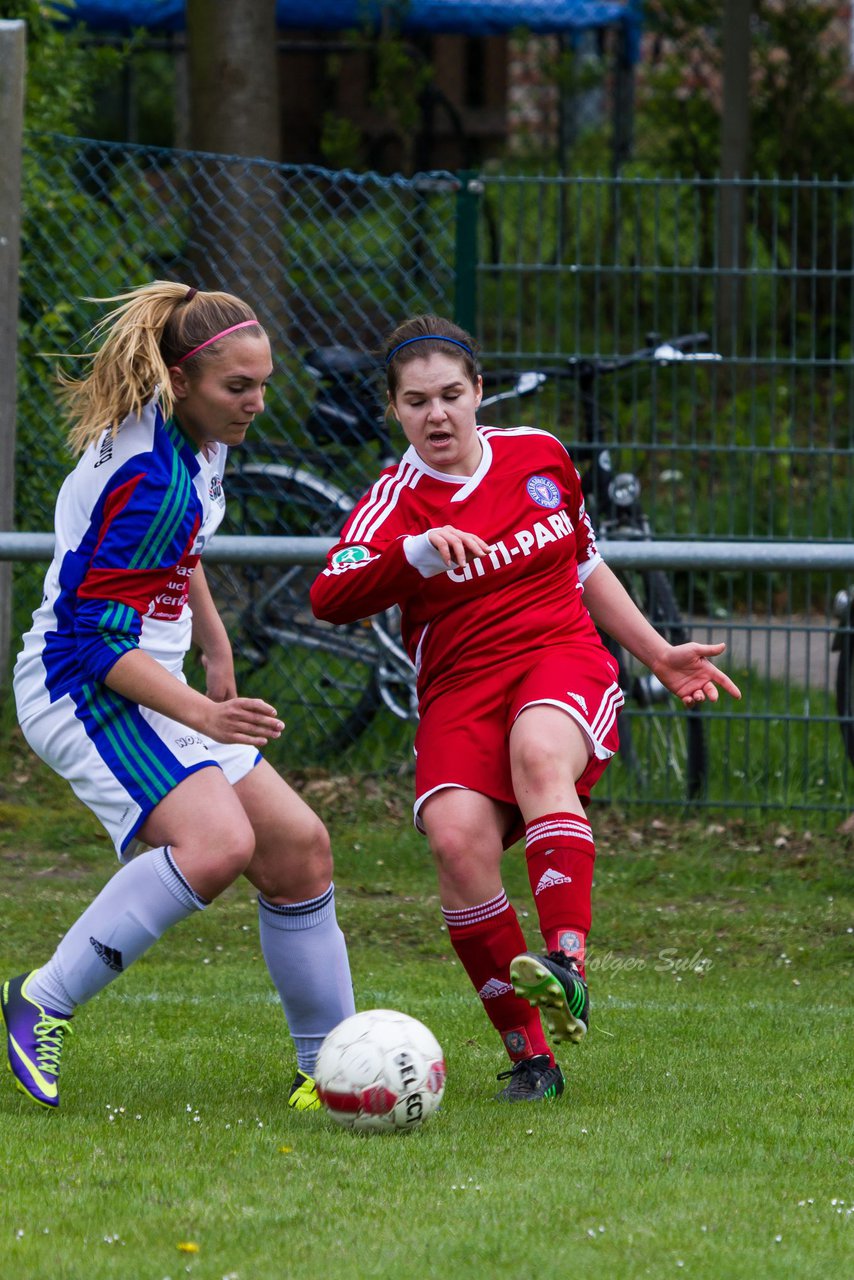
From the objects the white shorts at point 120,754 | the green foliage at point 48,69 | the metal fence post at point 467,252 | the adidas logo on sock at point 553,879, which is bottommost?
the adidas logo on sock at point 553,879

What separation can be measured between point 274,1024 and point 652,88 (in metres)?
12.9

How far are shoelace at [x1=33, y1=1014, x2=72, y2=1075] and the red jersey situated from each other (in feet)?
3.58

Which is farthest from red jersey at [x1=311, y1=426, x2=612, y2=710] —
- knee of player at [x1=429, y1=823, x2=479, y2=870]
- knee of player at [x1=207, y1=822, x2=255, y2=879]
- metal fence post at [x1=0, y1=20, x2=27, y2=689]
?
metal fence post at [x1=0, y1=20, x2=27, y2=689]

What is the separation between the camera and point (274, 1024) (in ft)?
16.4

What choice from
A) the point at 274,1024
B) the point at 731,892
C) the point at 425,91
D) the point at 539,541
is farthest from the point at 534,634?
the point at 425,91

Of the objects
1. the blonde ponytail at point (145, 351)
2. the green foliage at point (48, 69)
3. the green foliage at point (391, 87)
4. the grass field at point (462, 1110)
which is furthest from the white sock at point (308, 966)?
the green foliage at point (391, 87)

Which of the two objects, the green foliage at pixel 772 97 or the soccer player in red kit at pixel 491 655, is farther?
the green foliage at pixel 772 97

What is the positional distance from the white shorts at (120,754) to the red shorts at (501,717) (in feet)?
1.69

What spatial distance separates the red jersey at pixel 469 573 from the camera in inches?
167

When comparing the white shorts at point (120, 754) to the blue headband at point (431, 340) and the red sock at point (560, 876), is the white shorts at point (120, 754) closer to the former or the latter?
the red sock at point (560, 876)

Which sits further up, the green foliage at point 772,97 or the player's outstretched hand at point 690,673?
the green foliage at point 772,97

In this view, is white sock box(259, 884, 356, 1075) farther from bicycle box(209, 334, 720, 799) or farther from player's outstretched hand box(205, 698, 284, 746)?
bicycle box(209, 334, 720, 799)

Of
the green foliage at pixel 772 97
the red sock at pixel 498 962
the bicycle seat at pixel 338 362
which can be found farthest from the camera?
the green foliage at pixel 772 97

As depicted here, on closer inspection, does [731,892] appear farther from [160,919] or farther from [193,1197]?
[193,1197]
